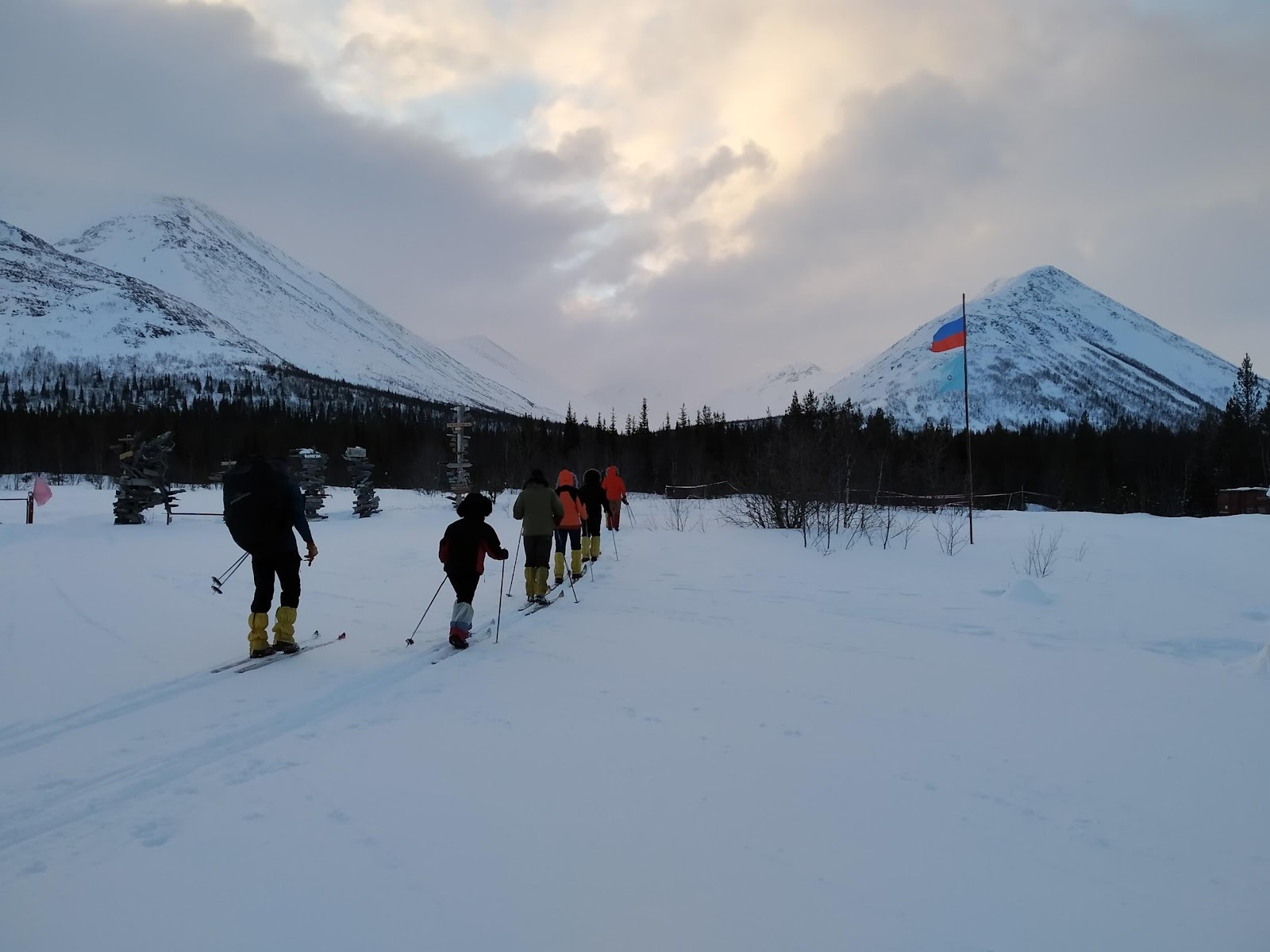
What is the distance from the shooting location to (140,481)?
23.0 metres

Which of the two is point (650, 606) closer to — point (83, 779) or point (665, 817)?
point (665, 817)

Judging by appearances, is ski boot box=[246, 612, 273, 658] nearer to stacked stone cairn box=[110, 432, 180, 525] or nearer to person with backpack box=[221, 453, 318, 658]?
person with backpack box=[221, 453, 318, 658]

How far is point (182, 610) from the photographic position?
8.76m

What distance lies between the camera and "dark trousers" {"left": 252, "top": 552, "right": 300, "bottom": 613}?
6.33 m

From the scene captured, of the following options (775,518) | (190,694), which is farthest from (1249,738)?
(775,518)

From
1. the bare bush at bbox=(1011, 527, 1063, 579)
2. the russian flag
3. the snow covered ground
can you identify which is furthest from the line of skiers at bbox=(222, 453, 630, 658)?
the russian flag

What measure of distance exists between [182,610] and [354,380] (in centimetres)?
18688

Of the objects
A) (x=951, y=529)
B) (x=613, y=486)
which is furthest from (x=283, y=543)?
(x=951, y=529)

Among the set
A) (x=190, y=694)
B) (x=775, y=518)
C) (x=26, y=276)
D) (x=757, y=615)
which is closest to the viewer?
(x=190, y=694)

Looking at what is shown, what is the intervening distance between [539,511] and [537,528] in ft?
0.75

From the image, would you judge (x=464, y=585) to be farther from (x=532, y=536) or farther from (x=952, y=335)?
(x=952, y=335)

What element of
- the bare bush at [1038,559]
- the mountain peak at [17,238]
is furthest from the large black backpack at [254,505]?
the mountain peak at [17,238]

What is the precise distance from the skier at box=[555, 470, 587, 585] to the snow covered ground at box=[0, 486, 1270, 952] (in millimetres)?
2216

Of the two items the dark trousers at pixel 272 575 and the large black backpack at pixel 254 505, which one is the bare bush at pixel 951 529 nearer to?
the dark trousers at pixel 272 575
